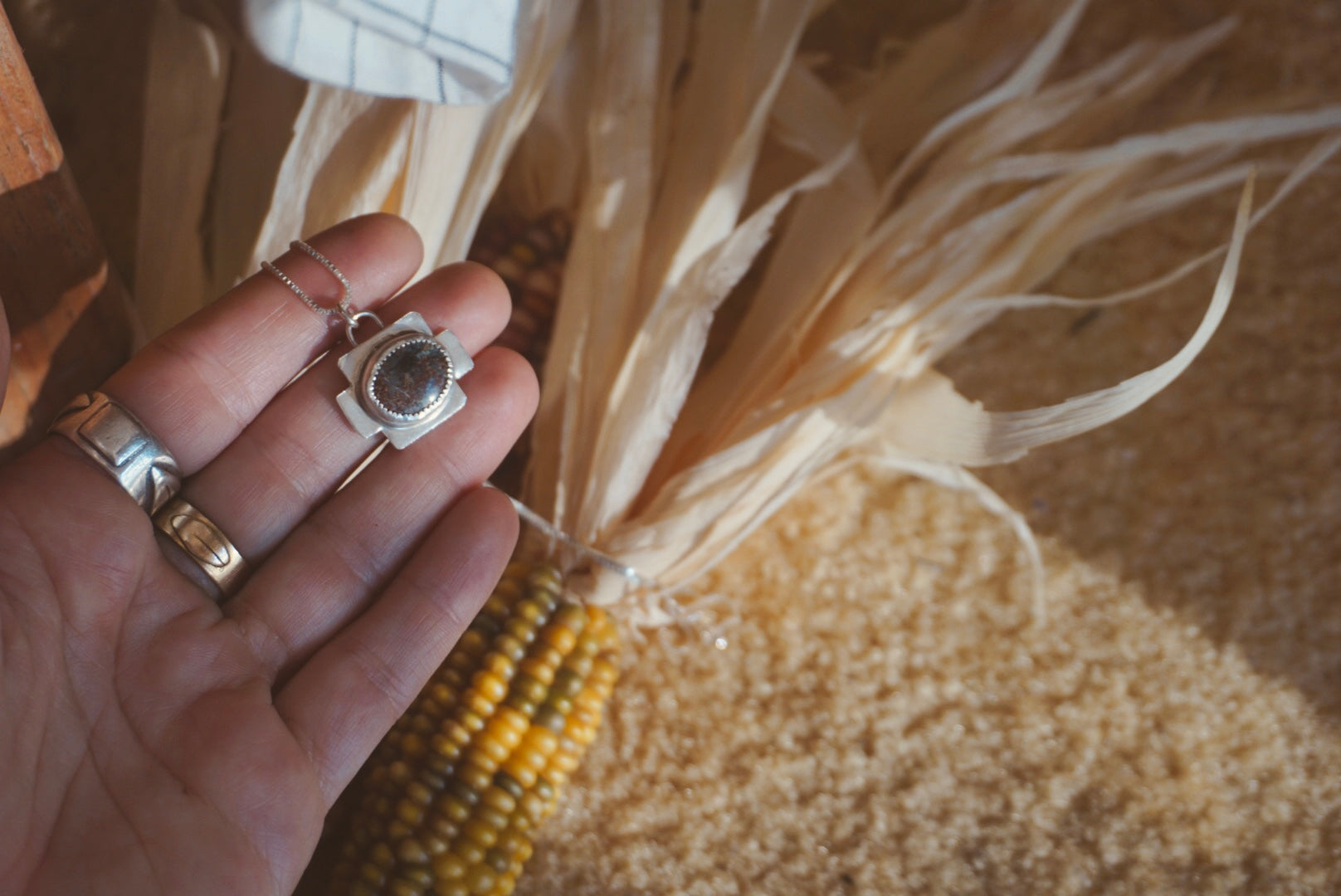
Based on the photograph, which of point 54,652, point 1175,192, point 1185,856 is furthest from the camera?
point 1175,192

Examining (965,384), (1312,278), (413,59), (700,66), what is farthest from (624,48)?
(1312,278)

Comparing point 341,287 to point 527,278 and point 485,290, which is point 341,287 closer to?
point 485,290

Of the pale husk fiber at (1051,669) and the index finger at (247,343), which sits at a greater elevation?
the index finger at (247,343)

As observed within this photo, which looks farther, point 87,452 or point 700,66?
point 700,66

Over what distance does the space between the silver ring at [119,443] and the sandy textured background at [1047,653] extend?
0.43 meters

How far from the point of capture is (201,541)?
760mm

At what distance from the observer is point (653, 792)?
36.8 inches

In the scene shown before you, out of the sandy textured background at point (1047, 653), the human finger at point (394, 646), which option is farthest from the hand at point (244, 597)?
the sandy textured background at point (1047, 653)

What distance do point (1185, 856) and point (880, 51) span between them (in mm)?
845

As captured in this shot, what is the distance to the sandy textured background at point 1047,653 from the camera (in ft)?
3.04

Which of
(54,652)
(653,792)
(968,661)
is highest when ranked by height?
(54,652)

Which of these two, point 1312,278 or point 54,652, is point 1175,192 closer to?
point 1312,278

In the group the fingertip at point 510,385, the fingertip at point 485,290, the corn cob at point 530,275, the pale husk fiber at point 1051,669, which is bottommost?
the pale husk fiber at point 1051,669

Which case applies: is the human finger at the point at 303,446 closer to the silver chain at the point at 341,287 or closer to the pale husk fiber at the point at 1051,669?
the silver chain at the point at 341,287
